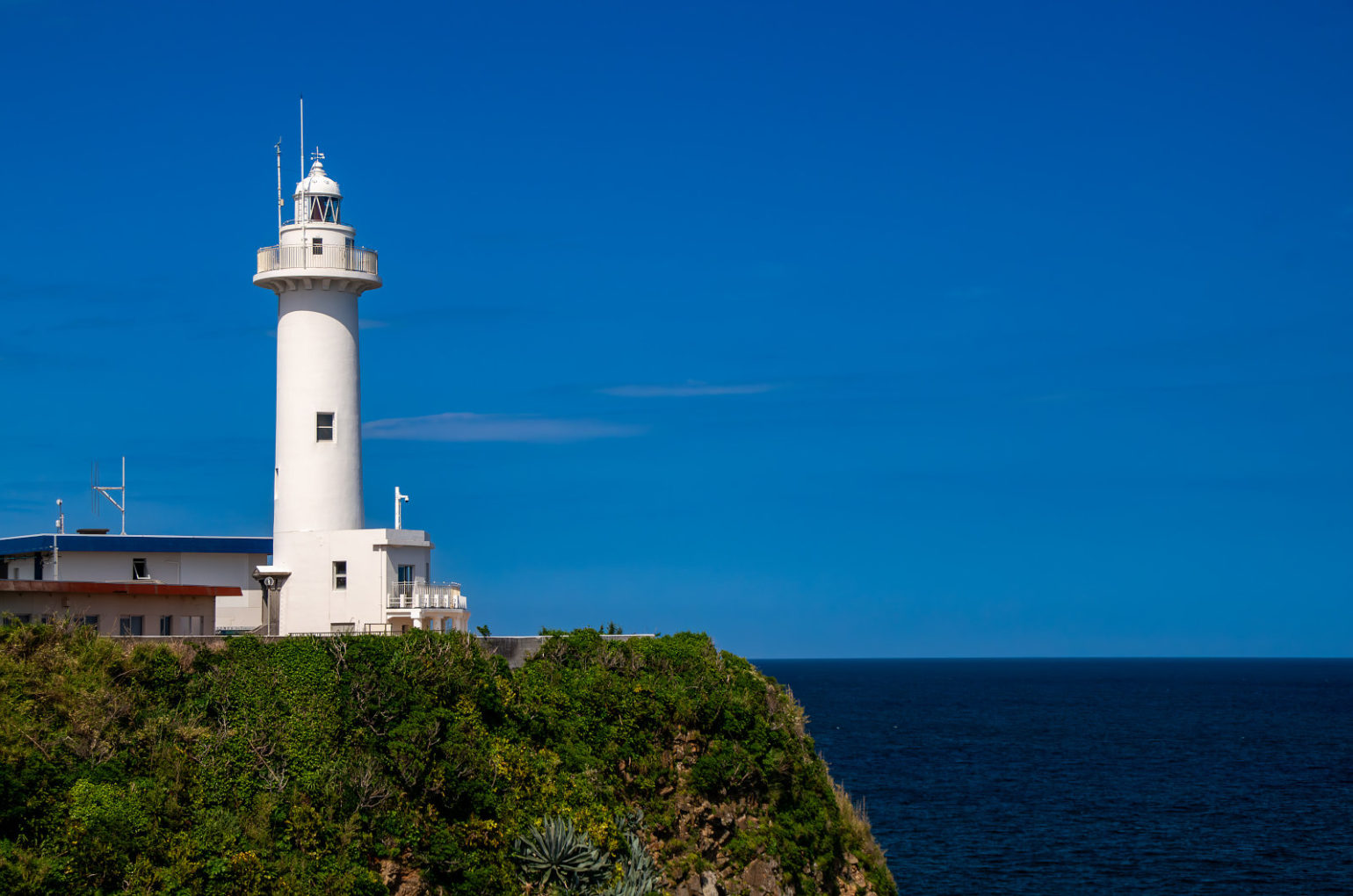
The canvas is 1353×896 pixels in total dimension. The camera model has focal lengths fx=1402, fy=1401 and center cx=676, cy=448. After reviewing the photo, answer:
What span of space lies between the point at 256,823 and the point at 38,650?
16.8 feet

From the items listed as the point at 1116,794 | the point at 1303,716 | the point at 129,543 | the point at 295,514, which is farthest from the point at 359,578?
the point at 1303,716

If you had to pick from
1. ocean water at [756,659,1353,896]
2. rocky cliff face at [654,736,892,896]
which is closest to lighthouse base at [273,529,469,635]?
rocky cliff face at [654,736,892,896]

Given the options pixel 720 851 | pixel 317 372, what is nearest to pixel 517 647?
pixel 720 851

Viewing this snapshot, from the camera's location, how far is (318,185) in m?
39.8

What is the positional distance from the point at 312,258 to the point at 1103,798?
134 ft

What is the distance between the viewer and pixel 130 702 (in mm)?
23750

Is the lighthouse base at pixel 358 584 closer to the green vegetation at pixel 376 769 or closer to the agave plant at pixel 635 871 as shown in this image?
the green vegetation at pixel 376 769

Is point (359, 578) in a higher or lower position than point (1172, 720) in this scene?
higher

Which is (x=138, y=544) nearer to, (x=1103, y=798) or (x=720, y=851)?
(x=720, y=851)

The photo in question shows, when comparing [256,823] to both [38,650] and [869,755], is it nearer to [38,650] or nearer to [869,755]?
[38,650]

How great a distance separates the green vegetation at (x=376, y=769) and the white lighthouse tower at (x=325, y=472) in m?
7.81

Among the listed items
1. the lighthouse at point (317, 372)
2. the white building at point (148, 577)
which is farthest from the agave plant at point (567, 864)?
the lighthouse at point (317, 372)

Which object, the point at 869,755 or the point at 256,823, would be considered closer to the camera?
the point at 256,823

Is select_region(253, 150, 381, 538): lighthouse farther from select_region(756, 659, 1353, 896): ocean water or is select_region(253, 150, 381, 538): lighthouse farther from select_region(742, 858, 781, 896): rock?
select_region(756, 659, 1353, 896): ocean water
